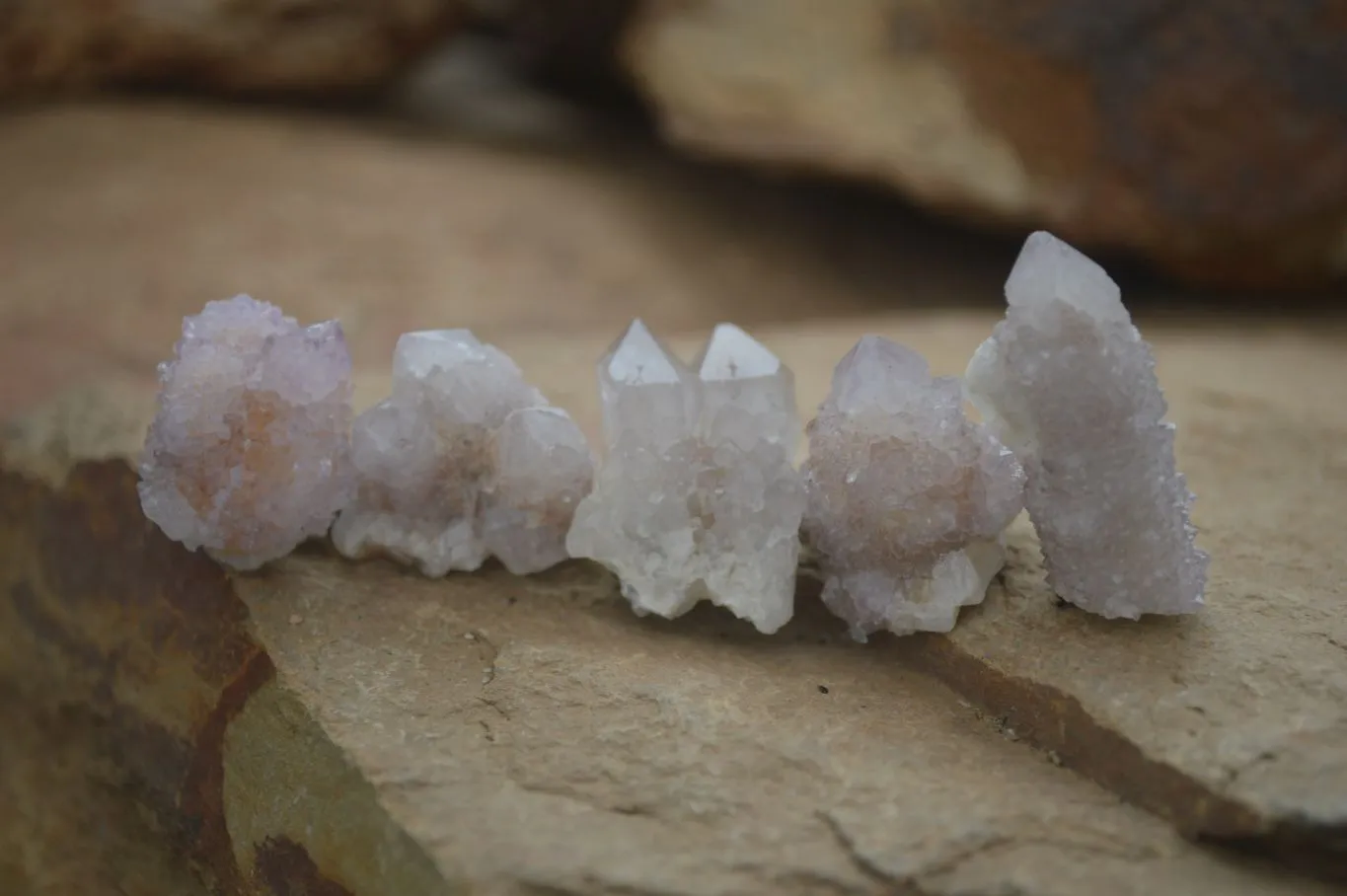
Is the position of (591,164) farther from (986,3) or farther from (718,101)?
(986,3)

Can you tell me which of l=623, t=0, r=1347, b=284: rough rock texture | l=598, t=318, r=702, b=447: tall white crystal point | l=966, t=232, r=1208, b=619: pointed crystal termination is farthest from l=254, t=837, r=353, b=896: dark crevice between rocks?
l=623, t=0, r=1347, b=284: rough rock texture

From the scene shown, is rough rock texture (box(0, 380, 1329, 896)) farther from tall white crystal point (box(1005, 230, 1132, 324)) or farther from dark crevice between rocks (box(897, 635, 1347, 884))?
tall white crystal point (box(1005, 230, 1132, 324))

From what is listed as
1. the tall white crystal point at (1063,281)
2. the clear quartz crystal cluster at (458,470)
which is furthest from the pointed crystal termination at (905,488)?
the clear quartz crystal cluster at (458,470)

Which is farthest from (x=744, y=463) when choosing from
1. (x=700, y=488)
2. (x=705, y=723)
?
(x=705, y=723)

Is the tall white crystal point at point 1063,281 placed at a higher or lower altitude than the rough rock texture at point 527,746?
higher

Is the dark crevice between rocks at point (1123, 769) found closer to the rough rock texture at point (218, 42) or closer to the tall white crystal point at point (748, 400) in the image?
the tall white crystal point at point (748, 400)
